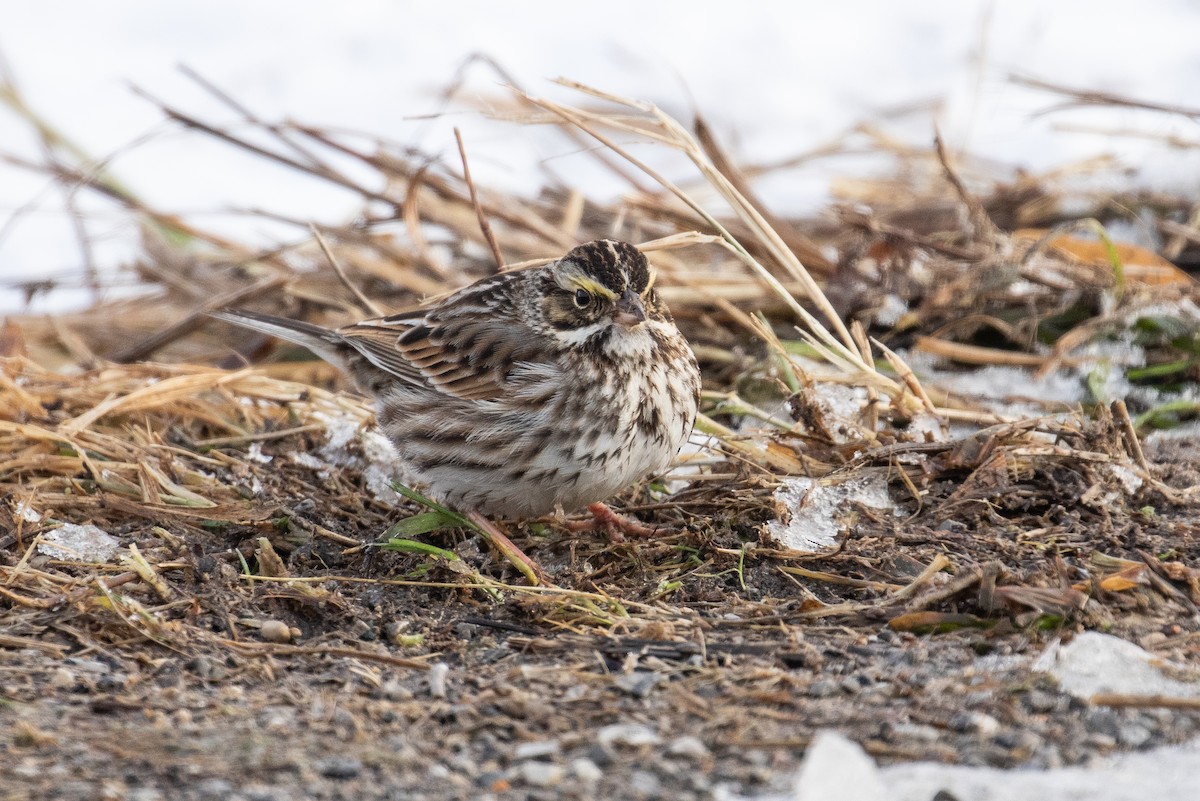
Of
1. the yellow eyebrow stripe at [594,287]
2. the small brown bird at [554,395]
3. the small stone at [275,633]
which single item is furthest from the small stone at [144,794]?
the yellow eyebrow stripe at [594,287]

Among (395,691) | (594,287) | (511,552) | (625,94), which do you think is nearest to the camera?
(395,691)

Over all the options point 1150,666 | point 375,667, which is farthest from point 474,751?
point 1150,666

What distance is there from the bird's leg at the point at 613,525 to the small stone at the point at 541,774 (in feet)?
5.33

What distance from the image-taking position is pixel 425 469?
14.1 ft

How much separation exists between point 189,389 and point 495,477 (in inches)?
63.8

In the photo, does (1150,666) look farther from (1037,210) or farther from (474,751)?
(1037,210)

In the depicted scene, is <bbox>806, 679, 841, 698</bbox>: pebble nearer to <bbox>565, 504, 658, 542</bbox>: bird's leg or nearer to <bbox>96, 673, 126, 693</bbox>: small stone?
<bbox>565, 504, 658, 542</bbox>: bird's leg

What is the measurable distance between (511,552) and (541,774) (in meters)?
1.48

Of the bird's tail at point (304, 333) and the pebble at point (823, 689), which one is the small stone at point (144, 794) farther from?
the bird's tail at point (304, 333)

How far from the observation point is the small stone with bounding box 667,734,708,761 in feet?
8.24

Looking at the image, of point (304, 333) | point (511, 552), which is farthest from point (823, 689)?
point (304, 333)

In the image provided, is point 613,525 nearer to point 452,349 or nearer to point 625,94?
point 452,349

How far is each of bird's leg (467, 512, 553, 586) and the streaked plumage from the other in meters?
0.04

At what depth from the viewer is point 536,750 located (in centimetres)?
257
